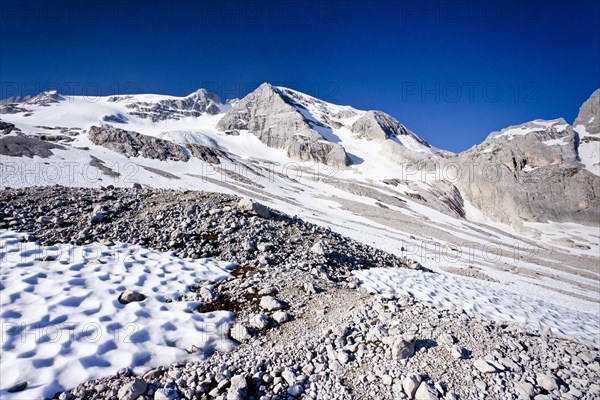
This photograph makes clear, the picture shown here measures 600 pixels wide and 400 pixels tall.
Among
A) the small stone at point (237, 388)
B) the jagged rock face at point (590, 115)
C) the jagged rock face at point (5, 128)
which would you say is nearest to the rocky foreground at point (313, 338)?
the small stone at point (237, 388)

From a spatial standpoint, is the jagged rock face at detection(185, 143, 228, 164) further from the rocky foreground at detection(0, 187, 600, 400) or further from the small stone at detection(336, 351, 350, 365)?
the small stone at detection(336, 351, 350, 365)

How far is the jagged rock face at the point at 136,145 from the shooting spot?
89188mm

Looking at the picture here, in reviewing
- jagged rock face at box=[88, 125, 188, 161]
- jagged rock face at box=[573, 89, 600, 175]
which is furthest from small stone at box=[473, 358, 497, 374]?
jagged rock face at box=[573, 89, 600, 175]

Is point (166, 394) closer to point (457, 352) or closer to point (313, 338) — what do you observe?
point (313, 338)

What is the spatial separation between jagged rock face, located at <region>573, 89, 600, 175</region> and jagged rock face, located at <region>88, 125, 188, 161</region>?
7568 inches

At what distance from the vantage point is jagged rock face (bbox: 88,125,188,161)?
8919 cm

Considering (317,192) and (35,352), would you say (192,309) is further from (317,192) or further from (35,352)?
(317,192)

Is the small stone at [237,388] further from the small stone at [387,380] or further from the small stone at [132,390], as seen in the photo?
the small stone at [387,380]

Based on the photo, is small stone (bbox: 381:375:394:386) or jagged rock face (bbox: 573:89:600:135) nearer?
small stone (bbox: 381:375:394:386)

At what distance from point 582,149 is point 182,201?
219 meters

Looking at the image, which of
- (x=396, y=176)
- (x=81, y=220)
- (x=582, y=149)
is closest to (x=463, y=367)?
(x=81, y=220)

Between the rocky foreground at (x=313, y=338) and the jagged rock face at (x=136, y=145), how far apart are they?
83987mm

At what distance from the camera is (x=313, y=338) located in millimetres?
7145

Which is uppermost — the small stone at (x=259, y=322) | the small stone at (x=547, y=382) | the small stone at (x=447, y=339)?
the small stone at (x=447, y=339)
